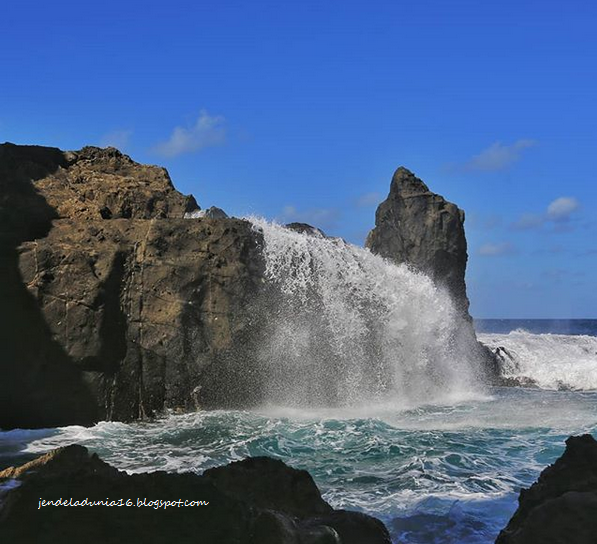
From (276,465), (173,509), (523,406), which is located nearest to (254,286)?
(523,406)

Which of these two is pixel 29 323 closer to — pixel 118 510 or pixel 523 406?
pixel 118 510

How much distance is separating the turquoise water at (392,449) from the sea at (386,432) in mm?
25

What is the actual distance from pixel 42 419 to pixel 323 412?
530 cm

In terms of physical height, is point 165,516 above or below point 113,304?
below

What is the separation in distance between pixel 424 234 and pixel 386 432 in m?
11.9

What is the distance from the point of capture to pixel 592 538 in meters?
3.47

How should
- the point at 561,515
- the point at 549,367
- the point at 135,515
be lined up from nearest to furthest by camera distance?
the point at 135,515
the point at 561,515
the point at 549,367

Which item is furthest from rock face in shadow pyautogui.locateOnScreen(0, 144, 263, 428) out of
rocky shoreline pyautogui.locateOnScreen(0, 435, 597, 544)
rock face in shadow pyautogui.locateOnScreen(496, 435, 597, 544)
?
rock face in shadow pyautogui.locateOnScreen(496, 435, 597, 544)

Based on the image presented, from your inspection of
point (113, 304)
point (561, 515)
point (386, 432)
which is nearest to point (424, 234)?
point (386, 432)

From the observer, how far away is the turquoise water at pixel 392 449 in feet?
20.5

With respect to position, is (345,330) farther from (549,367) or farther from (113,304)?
(549,367)

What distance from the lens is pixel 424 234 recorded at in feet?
69.5

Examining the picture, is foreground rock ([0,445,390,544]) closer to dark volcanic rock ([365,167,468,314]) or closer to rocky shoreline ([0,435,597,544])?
rocky shoreline ([0,435,597,544])

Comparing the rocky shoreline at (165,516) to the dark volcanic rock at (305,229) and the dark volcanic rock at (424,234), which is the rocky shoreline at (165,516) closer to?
the dark volcanic rock at (305,229)
